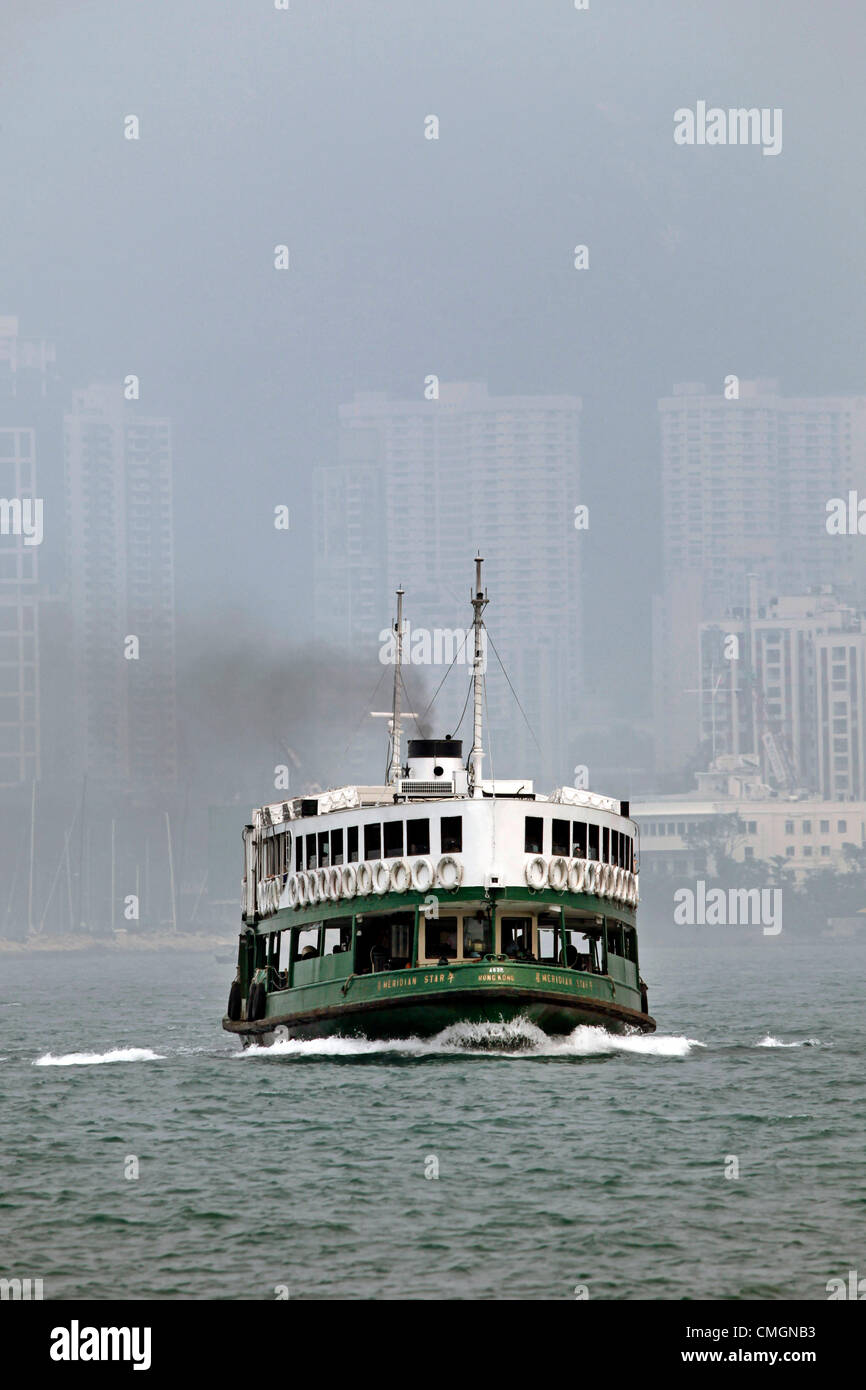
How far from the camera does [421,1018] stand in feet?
162

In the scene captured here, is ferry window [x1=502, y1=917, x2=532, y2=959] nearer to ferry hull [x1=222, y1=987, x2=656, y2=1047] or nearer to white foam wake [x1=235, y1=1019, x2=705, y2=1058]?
ferry hull [x1=222, y1=987, x2=656, y2=1047]

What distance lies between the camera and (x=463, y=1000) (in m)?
48.5

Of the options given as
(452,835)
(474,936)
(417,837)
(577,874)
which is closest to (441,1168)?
(452,835)

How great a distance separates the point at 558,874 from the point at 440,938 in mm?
3471

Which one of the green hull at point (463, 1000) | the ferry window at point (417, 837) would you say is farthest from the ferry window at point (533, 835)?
the green hull at point (463, 1000)

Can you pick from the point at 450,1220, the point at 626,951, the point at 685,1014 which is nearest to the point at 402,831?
the point at 626,951

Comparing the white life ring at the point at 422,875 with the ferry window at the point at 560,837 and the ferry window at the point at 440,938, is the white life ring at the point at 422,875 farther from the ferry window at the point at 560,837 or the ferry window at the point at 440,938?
the ferry window at the point at 560,837

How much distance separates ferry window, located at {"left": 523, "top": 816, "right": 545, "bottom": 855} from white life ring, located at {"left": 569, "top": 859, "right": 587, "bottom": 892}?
0.93m

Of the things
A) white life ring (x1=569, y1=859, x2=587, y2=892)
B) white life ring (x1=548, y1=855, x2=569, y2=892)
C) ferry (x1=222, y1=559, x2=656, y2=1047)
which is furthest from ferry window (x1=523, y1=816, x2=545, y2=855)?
white life ring (x1=569, y1=859, x2=587, y2=892)

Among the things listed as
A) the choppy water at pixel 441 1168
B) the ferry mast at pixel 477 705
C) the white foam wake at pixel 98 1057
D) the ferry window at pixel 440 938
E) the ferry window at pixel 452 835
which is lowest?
the choppy water at pixel 441 1168

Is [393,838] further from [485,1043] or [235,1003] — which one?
[235,1003]

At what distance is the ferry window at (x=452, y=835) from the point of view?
50531 millimetres

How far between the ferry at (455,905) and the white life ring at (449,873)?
0.02m

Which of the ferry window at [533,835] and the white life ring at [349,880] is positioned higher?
the ferry window at [533,835]
